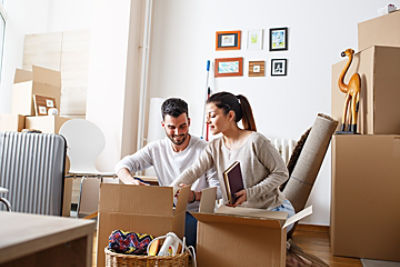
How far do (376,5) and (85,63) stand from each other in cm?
283

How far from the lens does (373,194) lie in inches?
94.0

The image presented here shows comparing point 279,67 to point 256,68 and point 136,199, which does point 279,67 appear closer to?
point 256,68

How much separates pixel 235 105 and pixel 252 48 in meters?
1.86

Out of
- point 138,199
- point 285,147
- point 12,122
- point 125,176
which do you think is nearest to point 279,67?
point 285,147

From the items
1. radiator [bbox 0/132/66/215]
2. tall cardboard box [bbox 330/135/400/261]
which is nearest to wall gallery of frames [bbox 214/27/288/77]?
tall cardboard box [bbox 330/135/400/261]

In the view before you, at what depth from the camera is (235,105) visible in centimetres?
191

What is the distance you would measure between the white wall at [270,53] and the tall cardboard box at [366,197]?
0.94m

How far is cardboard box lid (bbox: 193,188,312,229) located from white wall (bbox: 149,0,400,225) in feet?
6.48

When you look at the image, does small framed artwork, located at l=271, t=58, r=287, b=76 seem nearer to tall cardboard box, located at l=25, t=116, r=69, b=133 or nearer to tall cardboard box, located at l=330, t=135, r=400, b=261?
tall cardboard box, located at l=330, t=135, r=400, b=261

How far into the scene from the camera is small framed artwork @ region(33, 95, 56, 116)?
341 cm

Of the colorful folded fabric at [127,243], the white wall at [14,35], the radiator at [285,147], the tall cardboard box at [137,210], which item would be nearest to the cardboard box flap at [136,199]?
the tall cardboard box at [137,210]

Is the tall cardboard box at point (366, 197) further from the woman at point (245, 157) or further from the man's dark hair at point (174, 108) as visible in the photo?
the man's dark hair at point (174, 108)

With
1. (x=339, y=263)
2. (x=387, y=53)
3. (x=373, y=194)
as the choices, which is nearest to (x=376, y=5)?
(x=387, y=53)

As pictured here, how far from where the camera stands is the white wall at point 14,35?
161 inches
